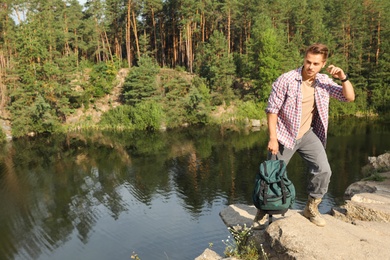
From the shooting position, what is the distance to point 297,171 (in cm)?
2034

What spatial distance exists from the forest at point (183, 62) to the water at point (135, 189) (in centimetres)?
695

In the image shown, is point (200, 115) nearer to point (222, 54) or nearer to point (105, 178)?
point (222, 54)

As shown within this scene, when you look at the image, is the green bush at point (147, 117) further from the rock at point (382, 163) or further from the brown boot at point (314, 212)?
the brown boot at point (314, 212)

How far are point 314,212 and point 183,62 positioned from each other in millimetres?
47694

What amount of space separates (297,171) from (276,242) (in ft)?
50.5

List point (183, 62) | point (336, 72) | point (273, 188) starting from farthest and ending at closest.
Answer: point (183, 62) → point (273, 188) → point (336, 72)

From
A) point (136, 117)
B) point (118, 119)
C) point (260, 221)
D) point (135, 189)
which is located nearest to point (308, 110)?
point (260, 221)

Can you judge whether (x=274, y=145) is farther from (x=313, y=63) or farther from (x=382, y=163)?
(x=382, y=163)

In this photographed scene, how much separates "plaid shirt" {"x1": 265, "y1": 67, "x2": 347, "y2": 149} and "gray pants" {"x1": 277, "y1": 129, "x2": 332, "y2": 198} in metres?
0.22

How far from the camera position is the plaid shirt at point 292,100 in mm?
5332

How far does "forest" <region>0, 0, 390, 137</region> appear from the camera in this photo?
38.5m

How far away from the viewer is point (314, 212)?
5895 mm

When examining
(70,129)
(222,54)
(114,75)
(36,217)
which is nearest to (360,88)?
(222,54)

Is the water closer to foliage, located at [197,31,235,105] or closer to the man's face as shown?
the man's face
